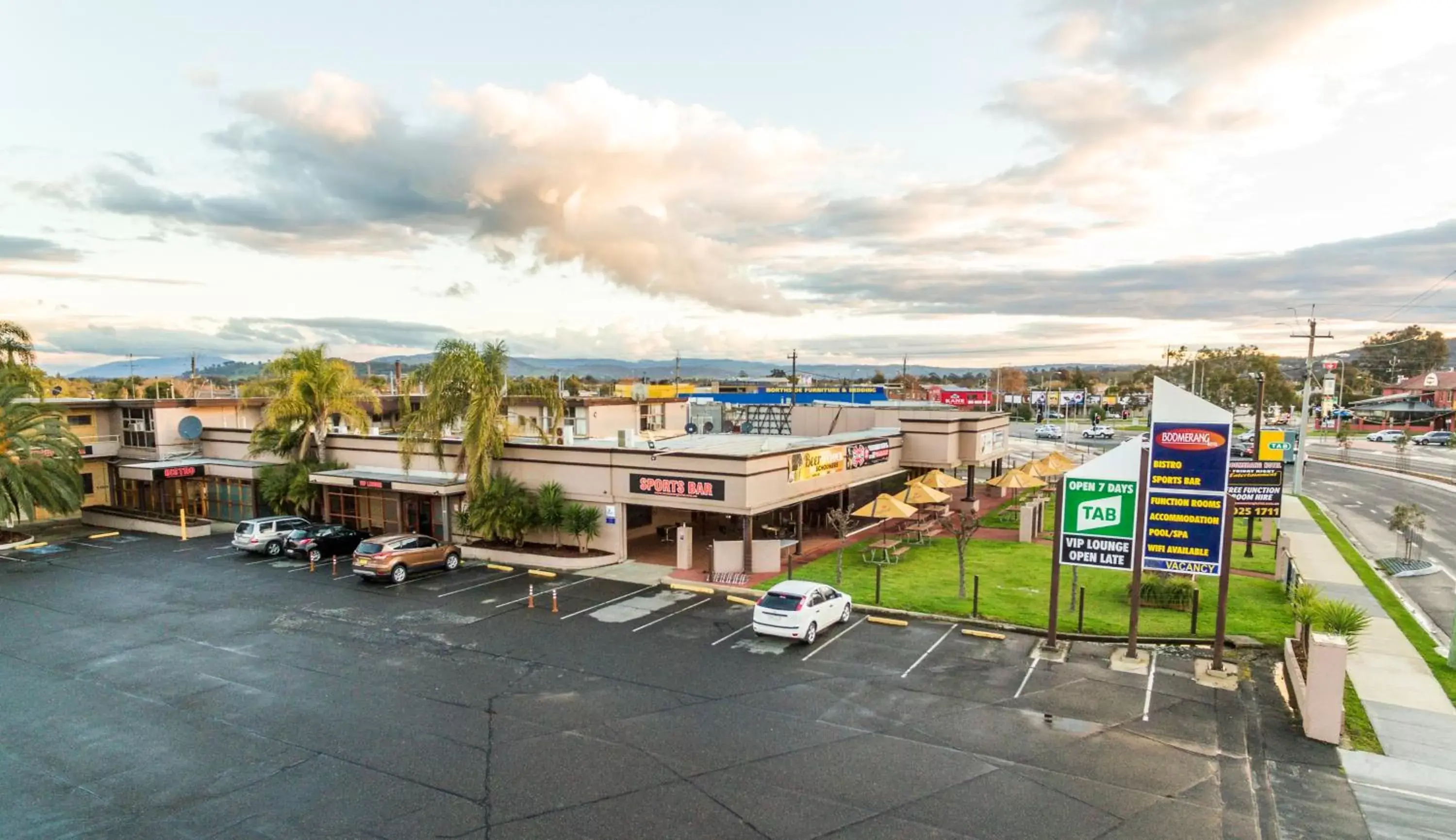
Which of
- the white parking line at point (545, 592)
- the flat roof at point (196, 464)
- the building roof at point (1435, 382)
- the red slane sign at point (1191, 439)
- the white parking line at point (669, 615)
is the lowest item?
the white parking line at point (545, 592)

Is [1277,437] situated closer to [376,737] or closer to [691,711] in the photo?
[691,711]

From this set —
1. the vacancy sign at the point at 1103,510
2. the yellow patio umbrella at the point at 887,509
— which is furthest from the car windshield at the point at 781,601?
the yellow patio umbrella at the point at 887,509

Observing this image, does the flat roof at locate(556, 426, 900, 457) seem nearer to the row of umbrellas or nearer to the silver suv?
the row of umbrellas

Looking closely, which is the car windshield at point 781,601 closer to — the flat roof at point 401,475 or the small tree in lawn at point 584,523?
the small tree in lawn at point 584,523

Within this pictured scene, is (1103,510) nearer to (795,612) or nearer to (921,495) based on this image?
(795,612)

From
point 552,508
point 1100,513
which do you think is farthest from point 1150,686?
point 552,508
